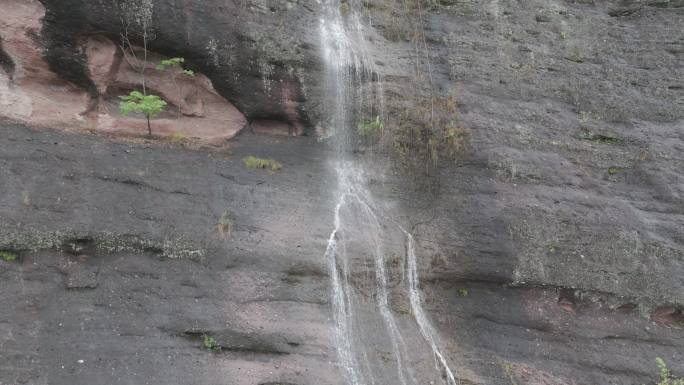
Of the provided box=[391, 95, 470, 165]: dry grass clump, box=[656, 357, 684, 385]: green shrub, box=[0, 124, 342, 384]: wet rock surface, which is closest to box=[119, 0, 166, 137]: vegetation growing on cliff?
box=[0, 124, 342, 384]: wet rock surface

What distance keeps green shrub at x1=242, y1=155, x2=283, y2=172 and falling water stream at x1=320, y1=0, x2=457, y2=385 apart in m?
1.23

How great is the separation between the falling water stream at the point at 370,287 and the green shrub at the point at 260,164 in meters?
1.23

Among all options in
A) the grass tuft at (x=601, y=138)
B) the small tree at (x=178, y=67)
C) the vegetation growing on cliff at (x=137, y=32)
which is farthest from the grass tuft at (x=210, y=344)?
the grass tuft at (x=601, y=138)

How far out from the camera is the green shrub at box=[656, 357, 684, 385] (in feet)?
25.0

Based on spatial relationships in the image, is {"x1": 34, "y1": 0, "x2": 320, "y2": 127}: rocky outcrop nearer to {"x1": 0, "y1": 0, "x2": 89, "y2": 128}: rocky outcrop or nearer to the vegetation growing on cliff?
the vegetation growing on cliff

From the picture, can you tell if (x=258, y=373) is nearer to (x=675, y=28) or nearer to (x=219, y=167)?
(x=219, y=167)

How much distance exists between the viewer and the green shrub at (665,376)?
761 cm

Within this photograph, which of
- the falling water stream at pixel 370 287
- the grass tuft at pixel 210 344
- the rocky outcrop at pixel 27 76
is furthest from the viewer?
the rocky outcrop at pixel 27 76

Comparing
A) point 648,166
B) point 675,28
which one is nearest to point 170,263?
point 648,166

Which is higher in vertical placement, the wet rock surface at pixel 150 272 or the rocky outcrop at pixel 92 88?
the rocky outcrop at pixel 92 88

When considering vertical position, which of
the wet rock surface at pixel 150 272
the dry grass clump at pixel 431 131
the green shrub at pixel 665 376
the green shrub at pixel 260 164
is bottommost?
the green shrub at pixel 665 376

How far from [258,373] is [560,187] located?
662cm

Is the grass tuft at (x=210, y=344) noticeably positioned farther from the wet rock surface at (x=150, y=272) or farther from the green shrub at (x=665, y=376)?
the green shrub at (x=665, y=376)

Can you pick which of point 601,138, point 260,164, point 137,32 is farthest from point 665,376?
point 137,32
